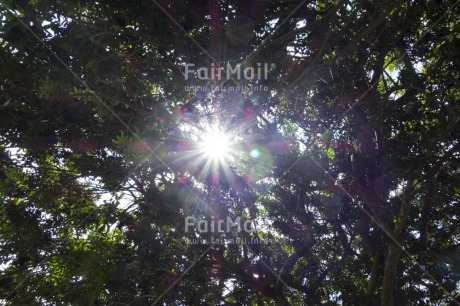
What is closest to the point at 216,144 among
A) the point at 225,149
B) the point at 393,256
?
the point at 225,149

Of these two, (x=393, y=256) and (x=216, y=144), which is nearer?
(x=393, y=256)

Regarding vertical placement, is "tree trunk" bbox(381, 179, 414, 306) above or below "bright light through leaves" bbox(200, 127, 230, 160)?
below

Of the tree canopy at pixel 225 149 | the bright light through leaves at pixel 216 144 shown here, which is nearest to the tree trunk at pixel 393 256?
the tree canopy at pixel 225 149

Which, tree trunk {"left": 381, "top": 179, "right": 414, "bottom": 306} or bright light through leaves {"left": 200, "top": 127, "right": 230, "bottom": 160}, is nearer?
tree trunk {"left": 381, "top": 179, "right": 414, "bottom": 306}

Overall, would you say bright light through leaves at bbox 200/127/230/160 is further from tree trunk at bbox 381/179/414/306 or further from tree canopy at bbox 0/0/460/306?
tree trunk at bbox 381/179/414/306

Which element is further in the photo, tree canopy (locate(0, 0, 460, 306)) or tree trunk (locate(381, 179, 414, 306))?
tree trunk (locate(381, 179, 414, 306))

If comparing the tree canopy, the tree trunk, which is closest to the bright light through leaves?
the tree canopy

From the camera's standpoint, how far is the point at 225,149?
19.2 feet

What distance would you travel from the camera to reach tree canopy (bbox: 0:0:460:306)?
4.68 metres

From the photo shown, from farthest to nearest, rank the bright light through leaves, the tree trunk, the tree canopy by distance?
1. the bright light through leaves
2. the tree trunk
3. the tree canopy

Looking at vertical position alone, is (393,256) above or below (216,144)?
below

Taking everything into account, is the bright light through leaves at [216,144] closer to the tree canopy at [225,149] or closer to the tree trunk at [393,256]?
the tree canopy at [225,149]

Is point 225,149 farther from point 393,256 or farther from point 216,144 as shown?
point 393,256

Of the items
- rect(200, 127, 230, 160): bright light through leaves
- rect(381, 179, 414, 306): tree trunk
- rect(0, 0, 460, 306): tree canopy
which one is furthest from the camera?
rect(200, 127, 230, 160): bright light through leaves
